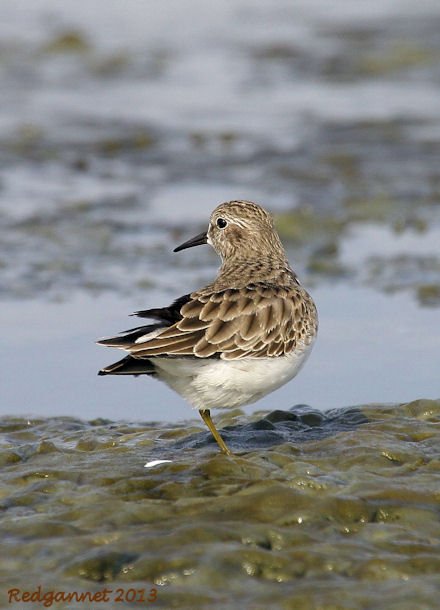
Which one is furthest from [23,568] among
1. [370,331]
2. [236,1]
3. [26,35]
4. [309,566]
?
[236,1]

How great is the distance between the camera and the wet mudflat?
4676 mm

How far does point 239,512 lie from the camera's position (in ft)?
17.2

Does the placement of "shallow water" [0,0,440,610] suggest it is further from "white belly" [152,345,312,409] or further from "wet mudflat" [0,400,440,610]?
"white belly" [152,345,312,409]

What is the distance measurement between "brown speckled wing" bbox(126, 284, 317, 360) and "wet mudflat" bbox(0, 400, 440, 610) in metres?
0.50

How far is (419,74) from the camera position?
15688mm

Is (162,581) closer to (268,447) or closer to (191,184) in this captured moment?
(268,447)

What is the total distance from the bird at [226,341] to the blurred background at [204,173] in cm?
125

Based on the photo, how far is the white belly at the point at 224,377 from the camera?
580cm

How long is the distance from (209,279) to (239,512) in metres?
4.48

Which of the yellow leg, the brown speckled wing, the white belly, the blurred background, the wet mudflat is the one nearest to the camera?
the wet mudflat

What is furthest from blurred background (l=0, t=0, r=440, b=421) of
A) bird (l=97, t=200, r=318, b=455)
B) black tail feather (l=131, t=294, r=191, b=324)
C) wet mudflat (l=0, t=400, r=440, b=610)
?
black tail feather (l=131, t=294, r=191, b=324)

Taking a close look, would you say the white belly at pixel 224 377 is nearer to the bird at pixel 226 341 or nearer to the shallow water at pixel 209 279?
the bird at pixel 226 341

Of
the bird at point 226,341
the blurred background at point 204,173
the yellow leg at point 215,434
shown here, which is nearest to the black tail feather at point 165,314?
the bird at point 226,341

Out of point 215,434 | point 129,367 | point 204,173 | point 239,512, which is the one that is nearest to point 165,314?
point 129,367
